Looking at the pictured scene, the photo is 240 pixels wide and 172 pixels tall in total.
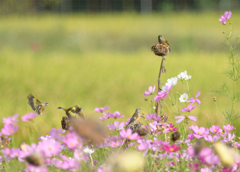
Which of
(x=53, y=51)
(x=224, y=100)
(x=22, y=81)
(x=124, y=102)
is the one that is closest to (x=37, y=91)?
(x=22, y=81)

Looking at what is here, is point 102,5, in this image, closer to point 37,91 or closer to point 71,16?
point 71,16

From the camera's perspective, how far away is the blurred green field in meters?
3.36

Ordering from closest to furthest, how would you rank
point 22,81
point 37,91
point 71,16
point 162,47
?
point 162,47, point 37,91, point 22,81, point 71,16

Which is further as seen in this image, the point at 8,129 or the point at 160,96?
the point at 160,96

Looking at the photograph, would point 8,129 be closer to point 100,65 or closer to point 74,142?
point 74,142

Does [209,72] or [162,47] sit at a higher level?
[162,47]

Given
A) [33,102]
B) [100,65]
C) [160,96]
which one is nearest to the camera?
[160,96]

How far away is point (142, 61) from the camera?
616 cm

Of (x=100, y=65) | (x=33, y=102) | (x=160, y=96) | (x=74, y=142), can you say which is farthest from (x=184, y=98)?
(x=100, y=65)

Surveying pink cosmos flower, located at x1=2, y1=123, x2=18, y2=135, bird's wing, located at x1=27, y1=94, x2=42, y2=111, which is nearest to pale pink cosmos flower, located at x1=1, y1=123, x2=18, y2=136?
pink cosmos flower, located at x1=2, y1=123, x2=18, y2=135

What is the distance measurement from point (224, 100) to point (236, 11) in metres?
10.4

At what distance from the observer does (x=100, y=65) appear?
5.60 meters

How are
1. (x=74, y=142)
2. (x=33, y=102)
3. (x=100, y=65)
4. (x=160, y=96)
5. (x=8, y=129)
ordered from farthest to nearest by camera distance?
1. (x=100, y=65)
2. (x=33, y=102)
3. (x=160, y=96)
4. (x=8, y=129)
5. (x=74, y=142)

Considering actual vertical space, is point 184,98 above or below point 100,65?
above
